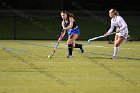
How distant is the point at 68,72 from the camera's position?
1566 cm

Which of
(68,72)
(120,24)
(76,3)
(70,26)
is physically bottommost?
(76,3)

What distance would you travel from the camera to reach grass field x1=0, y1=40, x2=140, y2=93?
42.4ft

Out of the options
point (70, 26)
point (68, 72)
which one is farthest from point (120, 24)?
point (68, 72)

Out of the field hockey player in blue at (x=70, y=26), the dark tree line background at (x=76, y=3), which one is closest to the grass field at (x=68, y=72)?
the field hockey player in blue at (x=70, y=26)

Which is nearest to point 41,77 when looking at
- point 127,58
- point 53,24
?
point 127,58

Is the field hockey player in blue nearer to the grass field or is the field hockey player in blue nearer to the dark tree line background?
the grass field

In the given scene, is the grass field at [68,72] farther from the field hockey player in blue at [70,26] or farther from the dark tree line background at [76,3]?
the dark tree line background at [76,3]

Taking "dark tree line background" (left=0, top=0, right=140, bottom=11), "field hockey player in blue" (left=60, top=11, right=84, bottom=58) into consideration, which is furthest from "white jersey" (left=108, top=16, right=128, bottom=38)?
"dark tree line background" (left=0, top=0, right=140, bottom=11)

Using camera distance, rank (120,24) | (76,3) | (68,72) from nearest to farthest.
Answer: (68,72) → (120,24) → (76,3)

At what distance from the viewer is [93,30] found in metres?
38.9

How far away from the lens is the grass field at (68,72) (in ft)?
42.4

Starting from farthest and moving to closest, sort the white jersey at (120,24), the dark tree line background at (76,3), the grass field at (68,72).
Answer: the dark tree line background at (76,3)
the white jersey at (120,24)
the grass field at (68,72)

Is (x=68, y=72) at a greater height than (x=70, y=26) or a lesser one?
lesser

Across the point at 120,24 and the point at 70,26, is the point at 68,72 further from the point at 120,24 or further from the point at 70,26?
the point at 120,24
